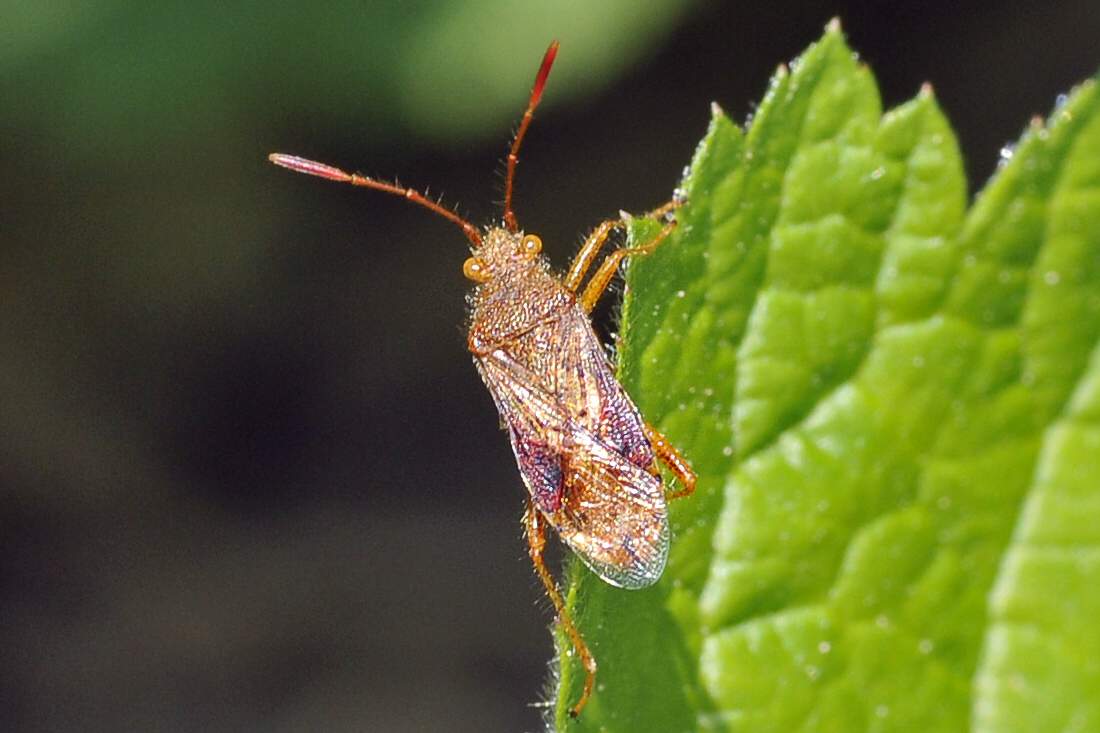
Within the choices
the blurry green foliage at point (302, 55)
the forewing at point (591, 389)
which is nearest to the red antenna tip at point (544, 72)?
the forewing at point (591, 389)

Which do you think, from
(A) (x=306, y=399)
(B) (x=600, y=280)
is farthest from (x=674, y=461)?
(A) (x=306, y=399)

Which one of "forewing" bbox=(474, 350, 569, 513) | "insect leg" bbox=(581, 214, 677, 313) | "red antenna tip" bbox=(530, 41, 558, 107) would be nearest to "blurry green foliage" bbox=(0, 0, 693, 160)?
"red antenna tip" bbox=(530, 41, 558, 107)

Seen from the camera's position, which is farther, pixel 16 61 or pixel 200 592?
pixel 200 592

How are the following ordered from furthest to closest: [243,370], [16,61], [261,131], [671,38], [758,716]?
[243,370]
[671,38]
[261,131]
[16,61]
[758,716]

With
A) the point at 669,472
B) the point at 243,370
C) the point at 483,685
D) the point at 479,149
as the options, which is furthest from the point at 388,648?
the point at 669,472

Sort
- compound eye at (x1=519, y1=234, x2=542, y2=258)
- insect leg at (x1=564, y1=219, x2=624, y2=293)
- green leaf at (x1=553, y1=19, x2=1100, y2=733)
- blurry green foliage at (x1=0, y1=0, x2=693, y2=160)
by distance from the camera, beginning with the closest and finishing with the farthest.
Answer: green leaf at (x1=553, y1=19, x2=1100, y2=733)
insect leg at (x1=564, y1=219, x2=624, y2=293)
compound eye at (x1=519, y1=234, x2=542, y2=258)
blurry green foliage at (x1=0, y1=0, x2=693, y2=160)

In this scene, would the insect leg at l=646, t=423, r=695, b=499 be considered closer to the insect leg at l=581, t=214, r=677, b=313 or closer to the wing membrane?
the wing membrane

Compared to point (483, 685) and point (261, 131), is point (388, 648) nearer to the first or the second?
point (483, 685)

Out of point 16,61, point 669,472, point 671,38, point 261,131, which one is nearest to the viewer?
point 669,472
